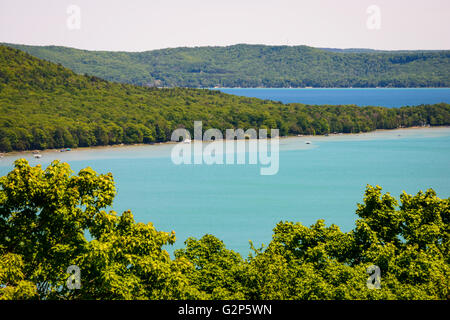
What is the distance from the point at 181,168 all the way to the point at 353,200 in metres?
35.9

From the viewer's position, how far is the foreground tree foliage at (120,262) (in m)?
14.5

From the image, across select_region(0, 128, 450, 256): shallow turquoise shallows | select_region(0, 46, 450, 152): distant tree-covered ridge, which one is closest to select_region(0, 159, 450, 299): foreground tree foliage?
select_region(0, 128, 450, 256): shallow turquoise shallows

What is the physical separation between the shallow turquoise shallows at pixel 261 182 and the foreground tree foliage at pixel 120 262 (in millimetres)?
31596

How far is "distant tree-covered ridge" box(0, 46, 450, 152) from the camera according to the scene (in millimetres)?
110812

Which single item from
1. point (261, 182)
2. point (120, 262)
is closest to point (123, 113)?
point (261, 182)

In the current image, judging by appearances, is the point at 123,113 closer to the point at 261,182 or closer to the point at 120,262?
the point at 261,182

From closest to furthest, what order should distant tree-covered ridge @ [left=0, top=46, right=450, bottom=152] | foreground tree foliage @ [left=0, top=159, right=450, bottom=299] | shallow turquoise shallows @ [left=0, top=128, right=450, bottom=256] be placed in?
foreground tree foliage @ [left=0, top=159, right=450, bottom=299]
shallow turquoise shallows @ [left=0, top=128, right=450, bottom=256]
distant tree-covered ridge @ [left=0, top=46, right=450, bottom=152]

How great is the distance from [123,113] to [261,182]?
53114 millimetres

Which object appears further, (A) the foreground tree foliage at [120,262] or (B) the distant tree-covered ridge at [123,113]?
(B) the distant tree-covered ridge at [123,113]

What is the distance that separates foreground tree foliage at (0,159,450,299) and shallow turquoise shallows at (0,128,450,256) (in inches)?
1244

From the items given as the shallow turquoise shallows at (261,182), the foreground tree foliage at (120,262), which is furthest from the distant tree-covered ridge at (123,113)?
the foreground tree foliage at (120,262)

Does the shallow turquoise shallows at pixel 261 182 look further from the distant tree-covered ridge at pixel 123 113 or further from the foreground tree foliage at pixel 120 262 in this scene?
the foreground tree foliage at pixel 120 262

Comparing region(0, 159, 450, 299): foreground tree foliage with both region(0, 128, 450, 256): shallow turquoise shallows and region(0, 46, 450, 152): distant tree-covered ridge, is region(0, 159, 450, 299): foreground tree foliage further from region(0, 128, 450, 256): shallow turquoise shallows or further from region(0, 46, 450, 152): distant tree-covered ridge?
region(0, 46, 450, 152): distant tree-covered ridge
